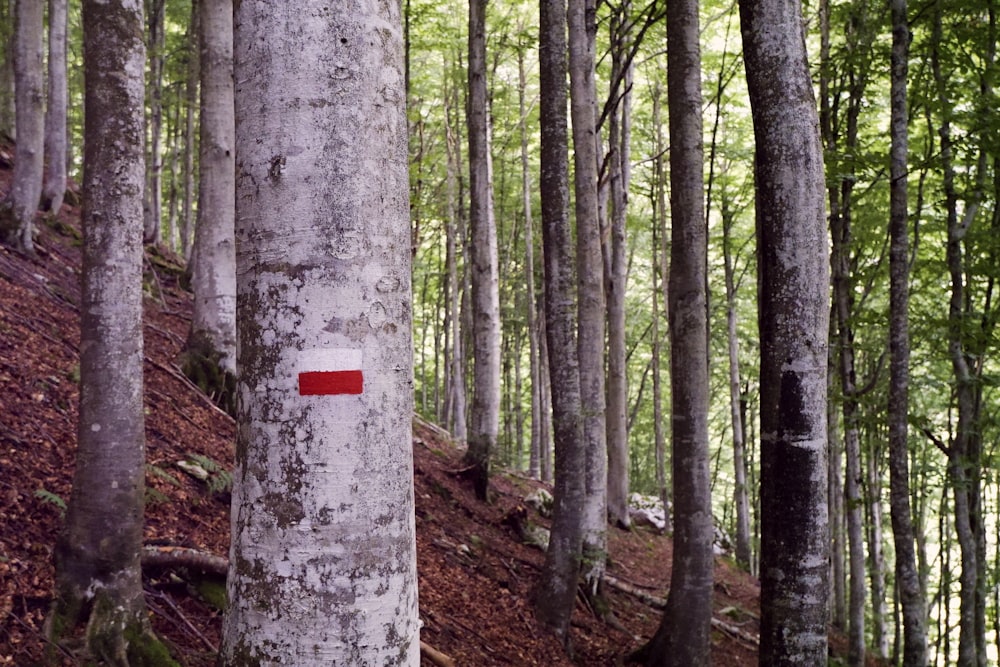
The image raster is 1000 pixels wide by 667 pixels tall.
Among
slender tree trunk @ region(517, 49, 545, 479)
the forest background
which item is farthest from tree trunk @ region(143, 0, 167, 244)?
slender tree trunk @ region(517, 49, 545, 479)

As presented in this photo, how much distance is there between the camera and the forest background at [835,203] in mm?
8641

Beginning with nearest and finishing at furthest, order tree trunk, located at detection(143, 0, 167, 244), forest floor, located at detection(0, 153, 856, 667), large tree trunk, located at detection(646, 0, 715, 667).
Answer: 1. forest floor, located at detection(0, 153, 856, 667)
2. large tree trunk, located at detection(646, 0, 715, 667)
3. tree trunk, located at detection(143, 0, 167, 244)

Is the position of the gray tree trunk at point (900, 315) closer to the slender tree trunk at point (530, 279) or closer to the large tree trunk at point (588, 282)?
the large tree trunk at point (588, 282)

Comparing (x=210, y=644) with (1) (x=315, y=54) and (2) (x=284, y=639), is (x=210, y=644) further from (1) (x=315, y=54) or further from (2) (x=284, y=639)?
(1) (x=315, y=54)

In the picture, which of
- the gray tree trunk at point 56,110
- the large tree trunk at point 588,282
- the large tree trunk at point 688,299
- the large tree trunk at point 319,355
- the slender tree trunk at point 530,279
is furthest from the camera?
the slender tree trunk at point 530,279

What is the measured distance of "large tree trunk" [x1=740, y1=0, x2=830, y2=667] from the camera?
10.7ft

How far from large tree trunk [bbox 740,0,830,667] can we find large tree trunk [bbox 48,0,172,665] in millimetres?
3161

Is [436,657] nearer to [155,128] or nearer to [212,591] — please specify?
[212,591]

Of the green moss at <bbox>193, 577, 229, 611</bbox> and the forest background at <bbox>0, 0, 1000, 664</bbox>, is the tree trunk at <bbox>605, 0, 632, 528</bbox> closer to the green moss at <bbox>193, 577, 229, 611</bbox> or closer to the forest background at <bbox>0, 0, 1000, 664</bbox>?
the forest background at <bbox>0, 0, 1000, 664</bbox>

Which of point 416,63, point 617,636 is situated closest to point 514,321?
point 416,63

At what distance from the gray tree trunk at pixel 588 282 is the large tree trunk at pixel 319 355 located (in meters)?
6.53

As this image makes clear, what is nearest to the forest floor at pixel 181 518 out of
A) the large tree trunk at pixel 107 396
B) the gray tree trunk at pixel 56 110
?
the large tree trunk at pixel 107 396

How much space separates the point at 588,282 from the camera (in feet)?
27.7

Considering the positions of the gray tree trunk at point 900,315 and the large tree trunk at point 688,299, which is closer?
the large tree trunk at point 688,299
